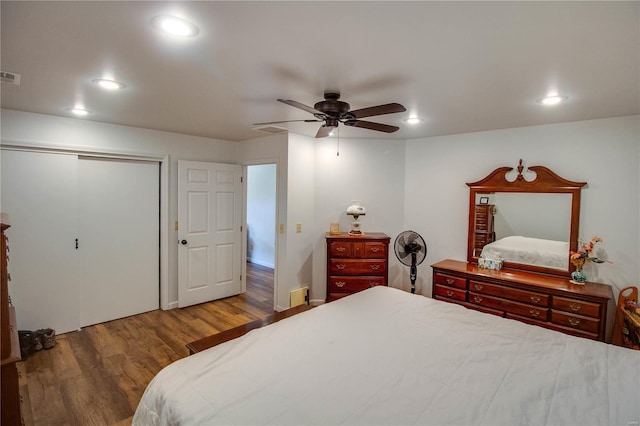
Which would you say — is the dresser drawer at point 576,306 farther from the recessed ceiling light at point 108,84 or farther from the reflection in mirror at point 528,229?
the recessed ceiling light at point 108,84

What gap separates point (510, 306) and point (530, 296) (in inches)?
8.1

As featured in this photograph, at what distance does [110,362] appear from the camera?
9.23ft

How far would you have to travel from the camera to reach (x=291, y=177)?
3.90 meters

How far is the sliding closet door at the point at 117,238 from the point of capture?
3.48m

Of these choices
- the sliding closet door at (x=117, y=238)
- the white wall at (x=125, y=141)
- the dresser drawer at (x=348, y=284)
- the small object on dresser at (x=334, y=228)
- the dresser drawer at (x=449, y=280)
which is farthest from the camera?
the small object on dresser at (x=334, y=228)

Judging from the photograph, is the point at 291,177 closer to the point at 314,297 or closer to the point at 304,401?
the point at 314,297

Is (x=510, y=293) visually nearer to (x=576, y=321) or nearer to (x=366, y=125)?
(x=576, y=321)

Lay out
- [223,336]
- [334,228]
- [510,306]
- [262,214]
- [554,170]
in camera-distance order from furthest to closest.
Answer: [262,214]
[334,228]
[554,170]
[510,306]
[223,336]

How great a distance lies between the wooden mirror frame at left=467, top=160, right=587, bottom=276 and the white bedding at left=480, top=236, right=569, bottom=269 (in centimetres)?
5

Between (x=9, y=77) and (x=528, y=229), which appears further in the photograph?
(x=528, y=229)

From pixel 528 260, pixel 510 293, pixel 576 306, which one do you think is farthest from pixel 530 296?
pixel 528 260

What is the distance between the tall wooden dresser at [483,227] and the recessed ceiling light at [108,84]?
12.1ft

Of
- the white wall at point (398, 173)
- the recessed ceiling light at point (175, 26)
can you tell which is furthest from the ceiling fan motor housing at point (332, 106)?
the white wall at point (398, 173)

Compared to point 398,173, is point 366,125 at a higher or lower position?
higher
